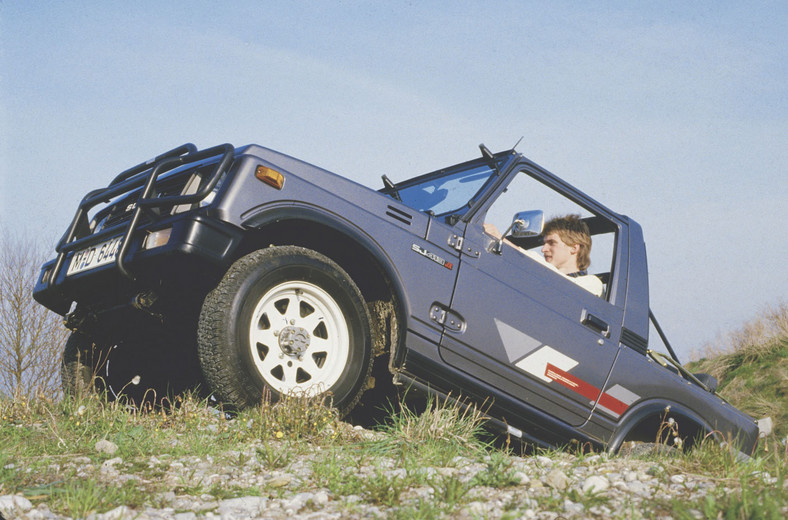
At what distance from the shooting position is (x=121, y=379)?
468 cm

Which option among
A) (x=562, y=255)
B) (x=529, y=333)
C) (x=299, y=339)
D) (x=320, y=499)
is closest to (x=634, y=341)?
(x=562, y=255)

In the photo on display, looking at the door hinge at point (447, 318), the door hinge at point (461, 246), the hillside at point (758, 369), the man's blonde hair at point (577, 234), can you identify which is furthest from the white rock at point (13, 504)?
the hillside at point (758, 369)

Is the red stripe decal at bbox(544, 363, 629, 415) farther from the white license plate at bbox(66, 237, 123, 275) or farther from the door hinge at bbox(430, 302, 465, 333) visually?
the white license plate at bbox(66, 237, 123, 275)

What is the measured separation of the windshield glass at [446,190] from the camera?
4.47m

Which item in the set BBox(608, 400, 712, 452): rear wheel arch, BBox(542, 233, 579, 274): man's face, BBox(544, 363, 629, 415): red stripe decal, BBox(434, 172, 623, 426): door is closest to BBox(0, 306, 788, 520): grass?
BBox(434, 172, 623, 426): door

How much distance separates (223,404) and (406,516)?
1535 millimetres

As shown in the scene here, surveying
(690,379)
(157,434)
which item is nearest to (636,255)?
(690,379)

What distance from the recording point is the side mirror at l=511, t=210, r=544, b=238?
4.18 metres

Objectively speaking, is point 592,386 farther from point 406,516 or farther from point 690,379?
point 406,516

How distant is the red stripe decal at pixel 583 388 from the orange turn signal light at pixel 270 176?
1927 mm

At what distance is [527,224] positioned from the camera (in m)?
4.23

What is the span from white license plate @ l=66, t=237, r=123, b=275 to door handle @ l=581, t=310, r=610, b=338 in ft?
9.16

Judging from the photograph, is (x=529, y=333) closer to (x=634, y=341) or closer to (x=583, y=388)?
(x=583, y=388)

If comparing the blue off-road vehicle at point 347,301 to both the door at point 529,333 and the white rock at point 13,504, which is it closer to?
the door at point 529,333
